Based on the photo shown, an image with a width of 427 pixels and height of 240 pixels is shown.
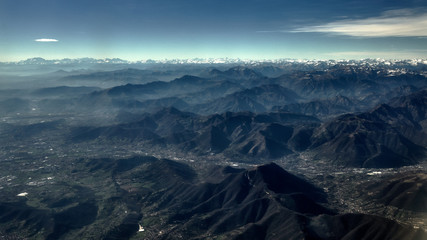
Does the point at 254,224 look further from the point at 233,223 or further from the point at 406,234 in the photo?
the point at 406,234

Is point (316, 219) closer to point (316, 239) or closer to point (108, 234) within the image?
point (316, 239)

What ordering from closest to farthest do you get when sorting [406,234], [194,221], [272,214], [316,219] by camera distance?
[406,234]
[316,219]
[272,214]
[194,221]

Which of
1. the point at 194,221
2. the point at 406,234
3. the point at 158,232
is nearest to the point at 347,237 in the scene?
the point at 406,234

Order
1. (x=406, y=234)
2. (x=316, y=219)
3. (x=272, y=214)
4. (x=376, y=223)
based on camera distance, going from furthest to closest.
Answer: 1. (x=272, y=214)
2. (x=316, y=219)
3. (x=376, y=223)
4. (x=406, y=234)

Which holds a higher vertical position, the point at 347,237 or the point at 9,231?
the point at 347,237

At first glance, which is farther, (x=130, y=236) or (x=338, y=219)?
(x=130, y=236)

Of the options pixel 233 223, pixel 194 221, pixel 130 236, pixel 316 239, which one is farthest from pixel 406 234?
pixel 130 236

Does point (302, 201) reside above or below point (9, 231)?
above

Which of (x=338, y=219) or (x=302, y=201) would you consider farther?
(x=302, y=201)

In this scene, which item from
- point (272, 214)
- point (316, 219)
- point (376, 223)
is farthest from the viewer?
point (272, 214)
